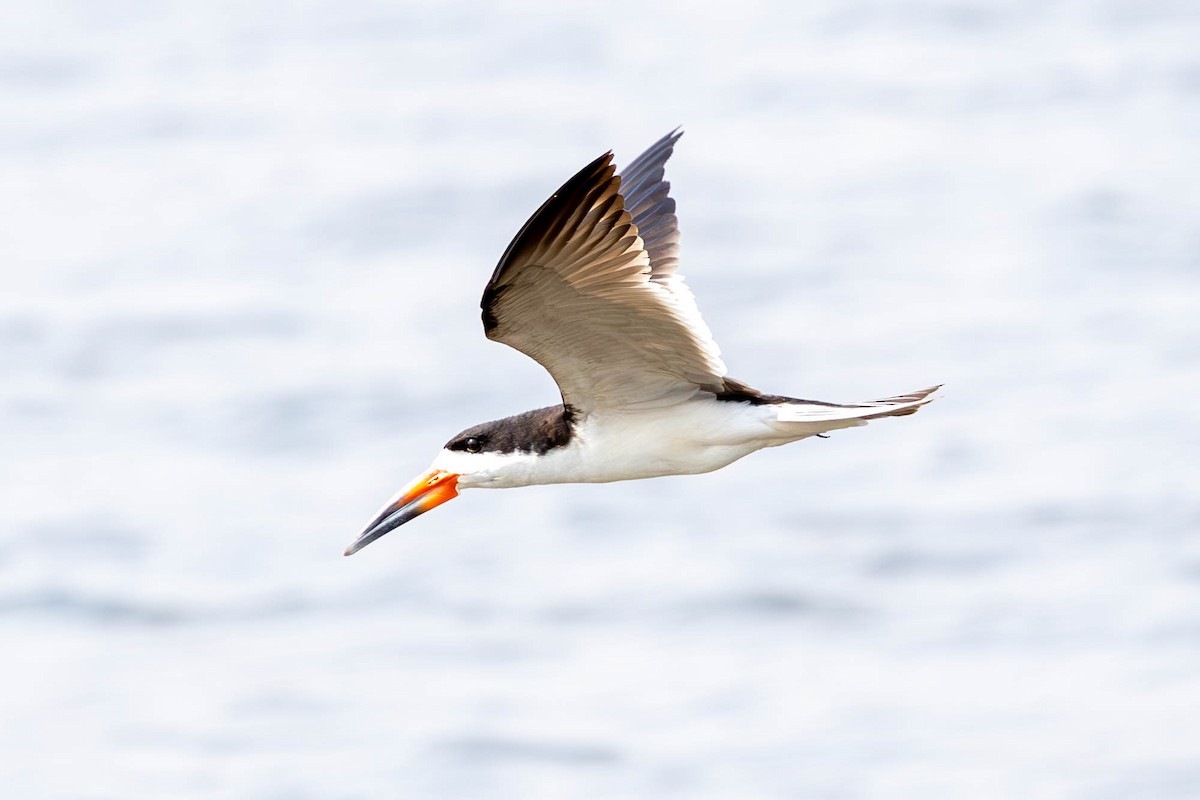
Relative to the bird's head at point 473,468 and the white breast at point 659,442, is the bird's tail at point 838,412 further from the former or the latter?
the bird's head at point 473,468

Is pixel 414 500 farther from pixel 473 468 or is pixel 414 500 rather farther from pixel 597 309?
pixel 597 309

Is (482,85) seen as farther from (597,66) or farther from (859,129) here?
(859,129)

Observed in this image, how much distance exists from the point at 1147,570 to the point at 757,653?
4106 mm

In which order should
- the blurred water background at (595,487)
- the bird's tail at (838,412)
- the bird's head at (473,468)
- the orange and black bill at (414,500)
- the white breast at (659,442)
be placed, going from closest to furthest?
1. the bird's tail at (838,412)
2. the white breast at (659,442)
3. the bird's head at (473,468)
4. the orange and black bill at (414,500)
5. the blurred water background at (595,487)

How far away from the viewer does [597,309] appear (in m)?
8.35

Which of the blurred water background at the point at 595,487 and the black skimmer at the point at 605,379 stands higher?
the blurred water background at the point at 595,487

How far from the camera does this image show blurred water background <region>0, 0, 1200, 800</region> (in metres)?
21.6

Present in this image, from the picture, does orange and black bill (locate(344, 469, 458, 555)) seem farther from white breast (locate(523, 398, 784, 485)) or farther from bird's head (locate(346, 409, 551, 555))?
white breast (locate(523, 398, 784, 485))

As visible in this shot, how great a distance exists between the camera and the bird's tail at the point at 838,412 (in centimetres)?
840

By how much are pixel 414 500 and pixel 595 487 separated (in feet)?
48.3

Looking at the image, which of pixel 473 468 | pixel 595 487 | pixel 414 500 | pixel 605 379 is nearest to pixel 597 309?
pixel 605 379

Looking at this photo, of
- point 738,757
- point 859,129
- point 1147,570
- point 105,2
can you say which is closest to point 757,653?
point 738,757

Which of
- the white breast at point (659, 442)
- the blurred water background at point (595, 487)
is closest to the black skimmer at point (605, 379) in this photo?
the white breast at point (659, 442)

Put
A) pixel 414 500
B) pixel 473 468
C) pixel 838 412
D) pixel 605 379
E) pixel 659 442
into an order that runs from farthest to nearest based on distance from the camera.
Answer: pixel 414 500 < pixel 473 468 < pixel 659 442 < pixel 605 379 < pixel 838 412
